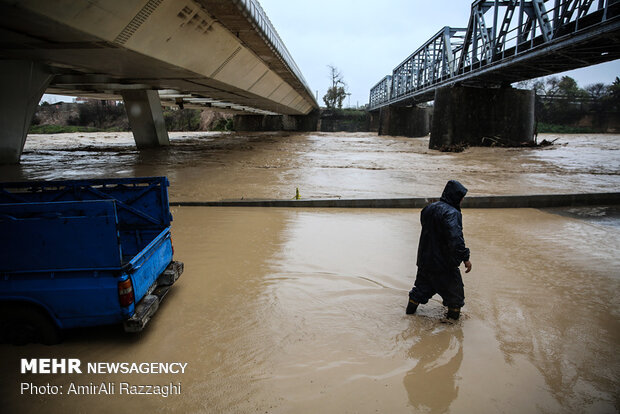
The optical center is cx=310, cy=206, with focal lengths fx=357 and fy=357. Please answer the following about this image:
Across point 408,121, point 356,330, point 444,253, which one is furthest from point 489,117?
point 356,330

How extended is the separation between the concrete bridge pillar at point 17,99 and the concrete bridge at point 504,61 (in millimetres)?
19792

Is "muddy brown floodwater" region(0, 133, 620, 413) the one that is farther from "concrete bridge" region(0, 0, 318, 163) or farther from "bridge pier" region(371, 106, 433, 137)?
"bridge pier" region(371, 106, 433, 137)

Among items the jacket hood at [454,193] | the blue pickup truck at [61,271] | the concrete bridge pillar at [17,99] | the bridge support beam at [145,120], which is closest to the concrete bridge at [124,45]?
the concrete bridge pillar at [17,99]

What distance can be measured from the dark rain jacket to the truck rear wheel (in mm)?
3672

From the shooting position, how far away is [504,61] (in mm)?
17875

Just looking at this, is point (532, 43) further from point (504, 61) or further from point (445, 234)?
point (445, 234)

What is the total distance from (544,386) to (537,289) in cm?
209

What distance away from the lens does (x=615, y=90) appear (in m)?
45.8

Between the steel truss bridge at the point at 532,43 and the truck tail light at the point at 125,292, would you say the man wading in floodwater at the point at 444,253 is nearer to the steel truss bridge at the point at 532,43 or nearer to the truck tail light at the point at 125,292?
the truck tail light at the point at 125,292

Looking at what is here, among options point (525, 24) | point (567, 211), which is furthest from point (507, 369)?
point (525, 24)

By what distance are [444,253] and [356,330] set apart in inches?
48.0

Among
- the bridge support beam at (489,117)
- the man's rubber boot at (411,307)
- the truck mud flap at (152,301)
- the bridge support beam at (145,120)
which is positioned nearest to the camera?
the truck mud flap at (152,301)

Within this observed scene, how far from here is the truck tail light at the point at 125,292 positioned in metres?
3.18

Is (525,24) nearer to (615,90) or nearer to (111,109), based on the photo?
(615,90)
